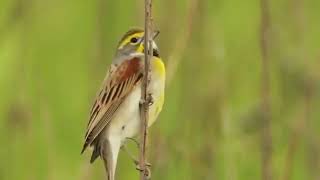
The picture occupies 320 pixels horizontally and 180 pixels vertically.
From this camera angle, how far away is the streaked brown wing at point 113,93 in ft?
19.0

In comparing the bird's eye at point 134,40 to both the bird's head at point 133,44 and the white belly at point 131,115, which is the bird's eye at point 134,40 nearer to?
the bird's head at point 133,44

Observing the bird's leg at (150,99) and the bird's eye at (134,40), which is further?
the bird's eye at (134,40)

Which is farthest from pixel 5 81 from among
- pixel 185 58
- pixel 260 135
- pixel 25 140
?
pixel 260 135

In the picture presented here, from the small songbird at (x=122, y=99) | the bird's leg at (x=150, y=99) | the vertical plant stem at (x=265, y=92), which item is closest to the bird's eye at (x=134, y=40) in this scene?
the small songbird at (x=122, y=99)

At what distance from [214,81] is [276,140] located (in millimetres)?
665

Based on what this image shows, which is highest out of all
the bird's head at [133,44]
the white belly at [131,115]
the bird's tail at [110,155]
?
the bird's head at [133,44]

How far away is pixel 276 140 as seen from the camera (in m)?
6.57

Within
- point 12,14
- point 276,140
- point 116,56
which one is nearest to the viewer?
point 12,14

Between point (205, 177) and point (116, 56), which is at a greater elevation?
point (116, 56)

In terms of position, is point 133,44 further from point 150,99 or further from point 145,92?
point 145,92

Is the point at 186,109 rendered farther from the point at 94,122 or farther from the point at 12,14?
the point at 12,14

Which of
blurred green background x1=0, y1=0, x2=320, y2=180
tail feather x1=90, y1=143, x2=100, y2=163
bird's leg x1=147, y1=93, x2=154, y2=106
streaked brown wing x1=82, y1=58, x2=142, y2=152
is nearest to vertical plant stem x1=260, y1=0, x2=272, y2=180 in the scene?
blurred green background x1=0, y1=0, x2=320, y2=180

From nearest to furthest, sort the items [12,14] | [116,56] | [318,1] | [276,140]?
1. [12,14]
2. [116,56]
3. [276,140]
4. [318,1]

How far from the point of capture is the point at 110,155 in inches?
228
